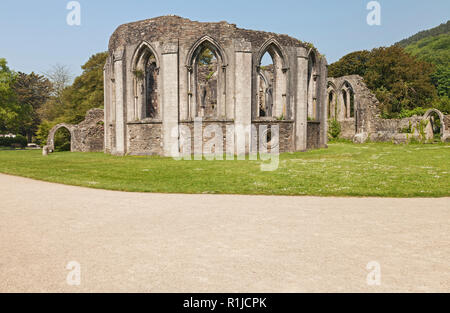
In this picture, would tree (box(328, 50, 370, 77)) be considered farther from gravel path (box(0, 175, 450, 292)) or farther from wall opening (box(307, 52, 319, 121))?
gravel path (box(0, 175, 450, 292))

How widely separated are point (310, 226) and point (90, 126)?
26373 mm

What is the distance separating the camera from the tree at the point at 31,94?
50.2 metres

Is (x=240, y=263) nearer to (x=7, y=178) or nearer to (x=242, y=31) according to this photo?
(x=7, y=178)

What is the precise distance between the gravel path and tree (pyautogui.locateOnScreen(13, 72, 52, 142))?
46.5 metres

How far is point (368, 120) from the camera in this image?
3247 centimetres

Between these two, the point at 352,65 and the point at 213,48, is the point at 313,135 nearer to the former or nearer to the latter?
the point at 213,48

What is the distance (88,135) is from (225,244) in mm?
26401

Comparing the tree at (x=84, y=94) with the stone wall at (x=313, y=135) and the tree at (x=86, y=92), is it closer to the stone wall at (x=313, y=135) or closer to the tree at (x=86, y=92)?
the tree at (x=86, y=92)

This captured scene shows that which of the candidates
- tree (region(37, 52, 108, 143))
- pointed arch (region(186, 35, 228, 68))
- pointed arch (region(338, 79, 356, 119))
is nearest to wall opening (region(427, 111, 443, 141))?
pointed arch (region(338, 79, 356, 119))

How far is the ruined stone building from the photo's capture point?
20031mm

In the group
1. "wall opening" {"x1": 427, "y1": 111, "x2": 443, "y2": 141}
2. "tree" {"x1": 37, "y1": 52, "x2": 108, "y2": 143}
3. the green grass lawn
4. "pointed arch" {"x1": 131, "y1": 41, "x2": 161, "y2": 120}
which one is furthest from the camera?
"tree" {"x1": 37, "y1": 52, "x2": 108, "y2": 143}

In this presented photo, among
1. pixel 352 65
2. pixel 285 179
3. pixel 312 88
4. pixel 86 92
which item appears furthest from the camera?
pixel 352 65

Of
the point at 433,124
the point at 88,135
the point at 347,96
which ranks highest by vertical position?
the point at 347,96

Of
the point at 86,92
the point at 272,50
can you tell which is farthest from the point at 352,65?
the point at 86,92
